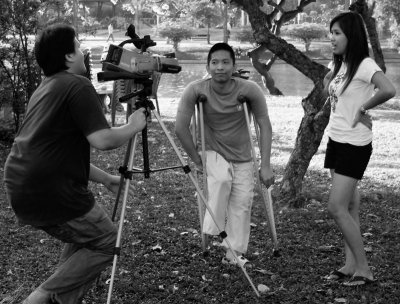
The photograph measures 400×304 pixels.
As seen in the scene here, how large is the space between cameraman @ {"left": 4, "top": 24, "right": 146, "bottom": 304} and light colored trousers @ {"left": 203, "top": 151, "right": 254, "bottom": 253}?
5.05 feet

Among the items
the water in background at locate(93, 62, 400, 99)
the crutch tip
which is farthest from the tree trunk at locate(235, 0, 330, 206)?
the water in background at locate(93, 62, 400, 99)

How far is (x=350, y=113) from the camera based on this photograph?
180 inches

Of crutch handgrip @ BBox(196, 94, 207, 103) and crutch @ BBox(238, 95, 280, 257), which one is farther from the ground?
crutch handgrip @ BBox(196, 94, 207, 103)

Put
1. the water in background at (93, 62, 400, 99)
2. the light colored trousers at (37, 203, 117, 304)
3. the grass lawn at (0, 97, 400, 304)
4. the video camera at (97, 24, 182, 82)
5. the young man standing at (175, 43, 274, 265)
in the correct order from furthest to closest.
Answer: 1. the water in background at (93, 62, 400, 99)
2. the young man standing at (175, 43, 274, 265)
3. the grass lawn at (0, 97, 400, 304)
4. the video camera at (97, 24, 182, 82)
5. the light colored trousers at (37, 203, 117, 304)

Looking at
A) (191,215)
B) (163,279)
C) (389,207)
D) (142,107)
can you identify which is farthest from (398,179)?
(142,107)

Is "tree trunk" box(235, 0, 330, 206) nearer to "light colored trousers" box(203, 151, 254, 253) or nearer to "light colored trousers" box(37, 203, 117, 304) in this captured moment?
"light colored trousers" box(203, 151, 254, 253)

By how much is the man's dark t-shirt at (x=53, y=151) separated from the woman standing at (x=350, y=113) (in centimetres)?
184

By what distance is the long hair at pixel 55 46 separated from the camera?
138 inches

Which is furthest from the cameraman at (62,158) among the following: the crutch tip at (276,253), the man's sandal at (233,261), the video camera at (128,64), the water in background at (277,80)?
the water in background at (277,80)

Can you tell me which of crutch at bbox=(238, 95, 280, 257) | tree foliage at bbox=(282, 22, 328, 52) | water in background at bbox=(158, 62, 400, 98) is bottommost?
water in background at bbox=(158, 62, 400, 98)

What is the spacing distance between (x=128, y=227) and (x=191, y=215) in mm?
753

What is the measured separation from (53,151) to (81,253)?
0.60 m

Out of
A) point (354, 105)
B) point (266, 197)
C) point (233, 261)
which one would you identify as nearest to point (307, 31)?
point (266, 197)

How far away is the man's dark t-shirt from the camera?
341cm
